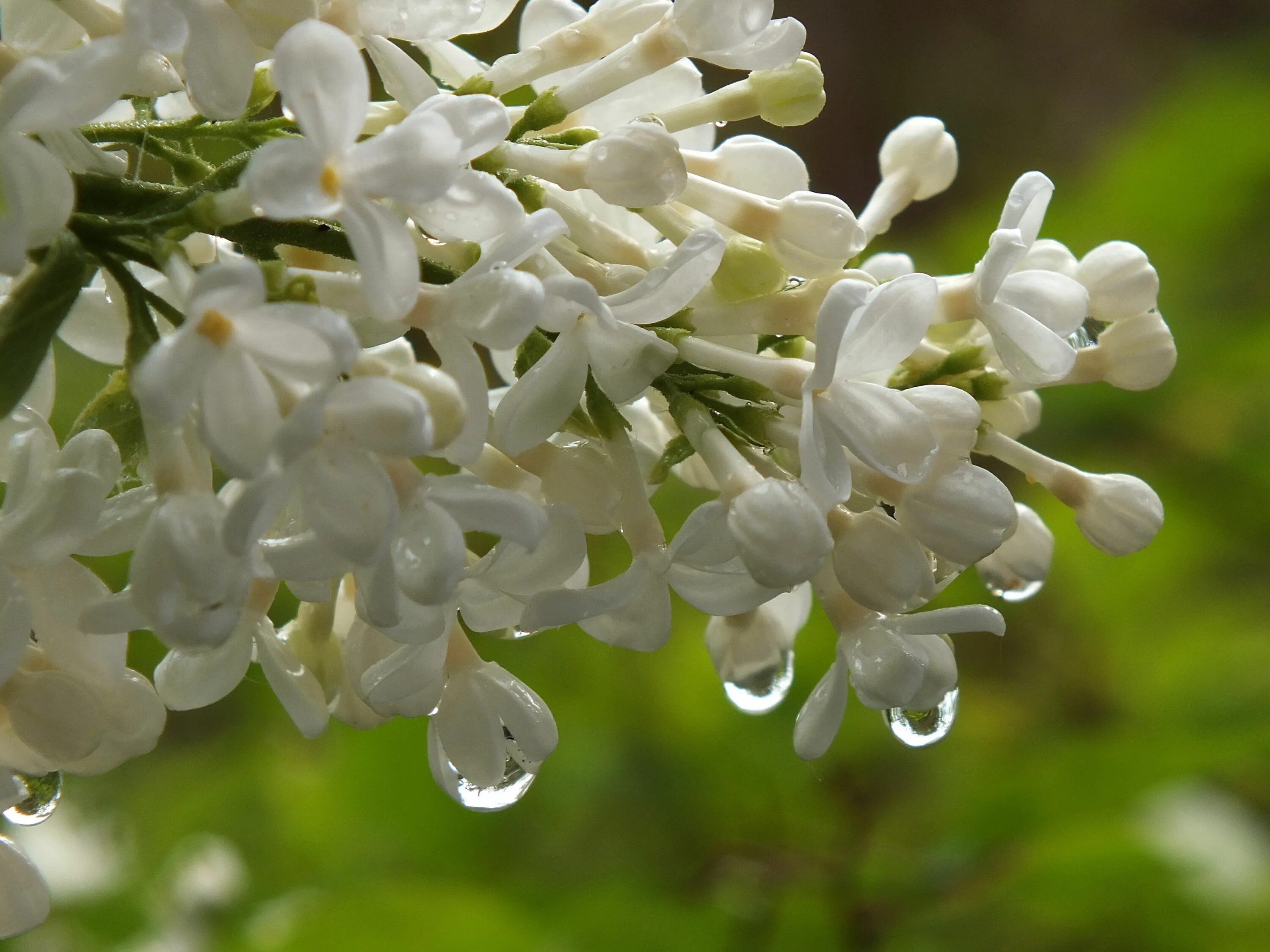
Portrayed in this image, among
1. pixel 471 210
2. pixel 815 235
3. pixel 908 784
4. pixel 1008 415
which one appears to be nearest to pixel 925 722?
pixel 1008 415

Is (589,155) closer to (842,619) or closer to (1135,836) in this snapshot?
(842,619)

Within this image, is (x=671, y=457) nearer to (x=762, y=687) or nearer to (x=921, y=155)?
(x=762, y=687)

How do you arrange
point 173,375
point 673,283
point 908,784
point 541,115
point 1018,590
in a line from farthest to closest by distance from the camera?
1. point 908,784
2. point 1018,590
3. point 541,115
4. point 673,283
5. point 173,375

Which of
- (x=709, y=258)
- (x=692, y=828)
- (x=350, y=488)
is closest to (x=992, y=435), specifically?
(x=709, y=258)

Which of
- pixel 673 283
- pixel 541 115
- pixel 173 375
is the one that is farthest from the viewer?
pixel 541 115

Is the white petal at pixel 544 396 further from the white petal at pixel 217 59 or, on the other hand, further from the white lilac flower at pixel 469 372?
the white petal at pixel 217 59

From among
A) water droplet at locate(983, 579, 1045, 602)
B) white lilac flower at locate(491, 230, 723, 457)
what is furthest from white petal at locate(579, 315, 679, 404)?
water droplet at locate(983, 579, 1045, 602)

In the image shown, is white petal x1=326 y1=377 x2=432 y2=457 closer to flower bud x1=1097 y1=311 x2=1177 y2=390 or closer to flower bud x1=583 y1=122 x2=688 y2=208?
flower bud x1=583 y1=122 x2=688 y2=208
